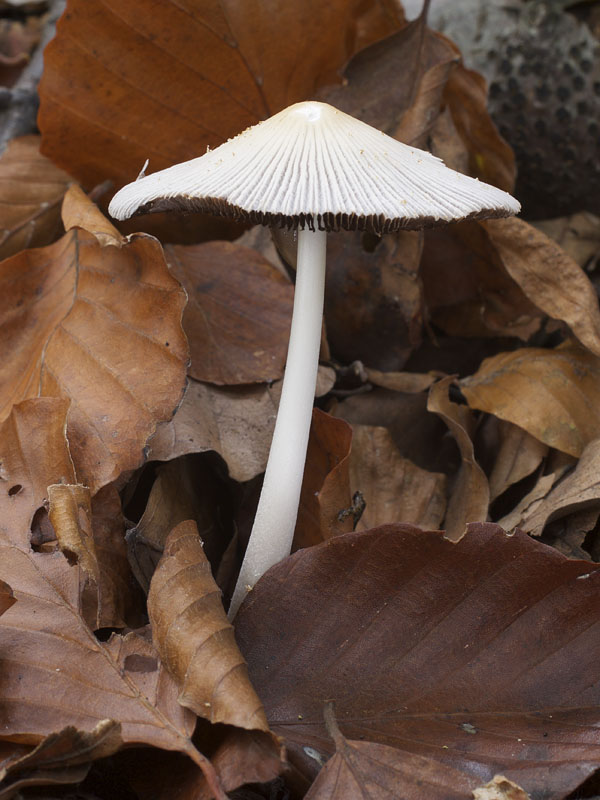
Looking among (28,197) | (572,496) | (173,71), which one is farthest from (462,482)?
(28,197)

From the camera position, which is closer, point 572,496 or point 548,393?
point 572,496

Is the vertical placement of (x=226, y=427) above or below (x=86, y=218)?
below

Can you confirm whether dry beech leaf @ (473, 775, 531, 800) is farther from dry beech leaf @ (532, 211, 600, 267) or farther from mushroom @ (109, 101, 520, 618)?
dry beech leaf @ (532, 211, 600, 267)

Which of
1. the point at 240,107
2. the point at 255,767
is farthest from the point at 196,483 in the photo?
the point at 240,107

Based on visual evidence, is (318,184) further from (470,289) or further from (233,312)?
(470,289)

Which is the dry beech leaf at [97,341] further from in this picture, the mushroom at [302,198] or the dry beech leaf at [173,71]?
the dry beech leaf at [173,71]

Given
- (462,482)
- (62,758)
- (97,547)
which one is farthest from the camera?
(462,482)

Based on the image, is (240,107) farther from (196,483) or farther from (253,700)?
(253,700)

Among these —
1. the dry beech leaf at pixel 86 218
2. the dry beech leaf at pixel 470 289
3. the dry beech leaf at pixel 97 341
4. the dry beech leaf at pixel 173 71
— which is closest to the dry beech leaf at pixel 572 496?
the dry beech leaf at pixel 470 289
